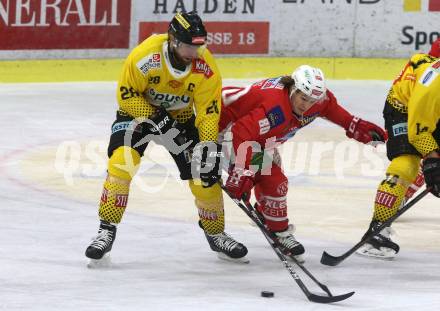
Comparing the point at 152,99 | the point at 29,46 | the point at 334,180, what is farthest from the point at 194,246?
the point at 29,46

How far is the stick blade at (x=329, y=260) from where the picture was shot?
6688 millimetres

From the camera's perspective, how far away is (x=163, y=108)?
21.6ft

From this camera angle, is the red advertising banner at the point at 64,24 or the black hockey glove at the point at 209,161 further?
the red advertising banner at the point at 64,24

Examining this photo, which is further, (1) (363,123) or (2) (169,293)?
(1) (363,123)

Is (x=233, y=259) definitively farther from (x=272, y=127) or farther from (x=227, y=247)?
(x=272, y=127)

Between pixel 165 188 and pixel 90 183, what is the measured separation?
0.52 metres

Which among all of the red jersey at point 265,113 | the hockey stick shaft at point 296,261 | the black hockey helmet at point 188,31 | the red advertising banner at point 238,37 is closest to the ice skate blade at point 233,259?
the hockey stick shaft at point 296,261

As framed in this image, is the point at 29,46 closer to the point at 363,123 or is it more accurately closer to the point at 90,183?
the point at 90,183

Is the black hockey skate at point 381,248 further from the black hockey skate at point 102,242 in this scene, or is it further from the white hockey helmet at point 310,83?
the black hockey skate at point 102,242

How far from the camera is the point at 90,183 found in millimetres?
8656

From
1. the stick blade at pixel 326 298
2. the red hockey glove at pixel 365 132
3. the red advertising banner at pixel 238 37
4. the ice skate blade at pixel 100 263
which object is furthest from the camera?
the red advertising banner at pixel 238 37

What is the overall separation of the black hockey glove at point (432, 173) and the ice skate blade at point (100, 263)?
5.64 ft

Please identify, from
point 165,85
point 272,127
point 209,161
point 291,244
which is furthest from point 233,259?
point 165,85

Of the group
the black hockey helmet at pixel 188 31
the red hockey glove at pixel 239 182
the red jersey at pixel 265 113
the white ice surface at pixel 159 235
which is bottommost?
the white ice surface at pixel 159 235
